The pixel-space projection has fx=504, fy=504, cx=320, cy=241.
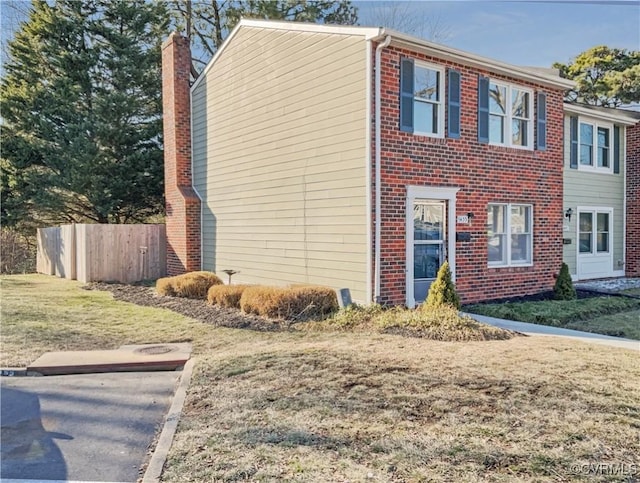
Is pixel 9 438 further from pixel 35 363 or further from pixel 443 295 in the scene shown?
pixel 443 295

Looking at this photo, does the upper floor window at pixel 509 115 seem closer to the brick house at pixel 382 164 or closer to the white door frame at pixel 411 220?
the brick house at pixel 382 164

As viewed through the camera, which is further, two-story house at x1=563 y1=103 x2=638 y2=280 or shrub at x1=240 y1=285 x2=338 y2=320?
two-story house at x1=563 y1=103 x2=638 y2=280

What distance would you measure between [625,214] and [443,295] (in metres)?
10.5

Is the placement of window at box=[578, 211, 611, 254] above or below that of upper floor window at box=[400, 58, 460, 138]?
below

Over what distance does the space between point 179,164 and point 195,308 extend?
6.20 meters

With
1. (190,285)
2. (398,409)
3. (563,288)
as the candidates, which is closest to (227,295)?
(190,285)

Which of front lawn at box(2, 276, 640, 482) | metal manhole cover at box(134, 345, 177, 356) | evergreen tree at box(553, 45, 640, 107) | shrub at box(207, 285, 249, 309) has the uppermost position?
evergreen tree at box(553, 45, 640, 107)

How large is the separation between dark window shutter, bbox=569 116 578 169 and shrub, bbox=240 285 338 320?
30.1 feet

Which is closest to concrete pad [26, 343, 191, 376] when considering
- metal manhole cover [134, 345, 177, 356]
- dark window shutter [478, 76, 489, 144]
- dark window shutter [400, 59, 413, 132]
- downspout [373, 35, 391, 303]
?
metal manhole cover [134, 345, 177, 356]

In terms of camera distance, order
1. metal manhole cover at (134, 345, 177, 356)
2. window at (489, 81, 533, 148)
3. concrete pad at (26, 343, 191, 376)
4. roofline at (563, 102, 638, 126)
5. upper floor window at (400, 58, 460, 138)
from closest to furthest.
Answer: concrete pad at (26, 343, 191, 376) < metal manhole cover at (134, 345, 177, 356) < upper floor window at (400, 58, 460, 138) < window at (489, 81, 533, 148) < roofline at (563, 102, 638, 126)

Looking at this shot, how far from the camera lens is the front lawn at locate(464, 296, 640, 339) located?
27.5 ft

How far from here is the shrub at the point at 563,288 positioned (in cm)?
1105

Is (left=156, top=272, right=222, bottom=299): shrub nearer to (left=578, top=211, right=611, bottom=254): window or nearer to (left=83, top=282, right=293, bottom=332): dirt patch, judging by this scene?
(left=83, top=282, right=293, bottom=332): dirt patch

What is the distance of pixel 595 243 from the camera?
15.0 meters
